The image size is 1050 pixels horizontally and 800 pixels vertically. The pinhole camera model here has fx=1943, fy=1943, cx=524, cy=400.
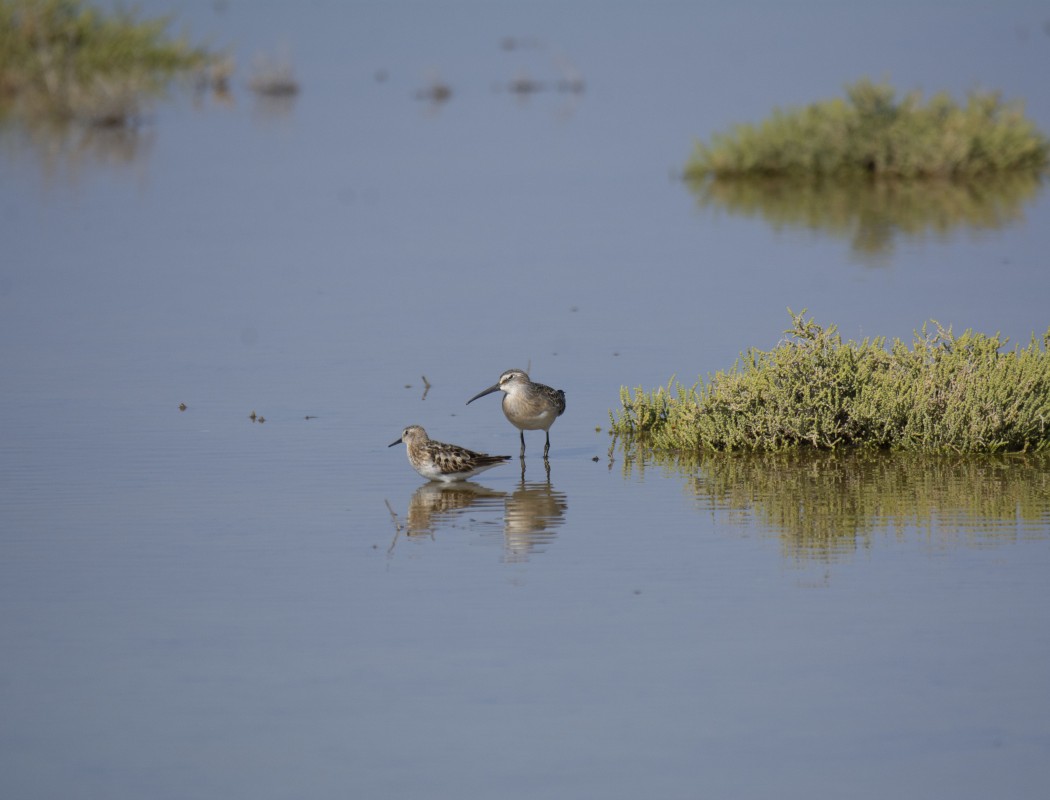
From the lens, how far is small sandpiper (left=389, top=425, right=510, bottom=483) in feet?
44.2

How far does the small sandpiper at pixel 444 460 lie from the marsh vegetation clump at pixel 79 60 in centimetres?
2920

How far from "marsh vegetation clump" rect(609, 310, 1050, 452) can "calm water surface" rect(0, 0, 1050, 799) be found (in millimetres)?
302

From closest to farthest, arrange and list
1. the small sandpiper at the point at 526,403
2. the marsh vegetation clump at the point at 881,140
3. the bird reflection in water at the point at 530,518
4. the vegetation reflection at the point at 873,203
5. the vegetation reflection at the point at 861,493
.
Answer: the bird reflection in water at the point at 530,518
the vegetation reflection at the point at 861,493
the small sandpiper at the point at 526,403
the vegetation reflection at the point at 873,203
the marsh vegetation clump at the point at 881,140

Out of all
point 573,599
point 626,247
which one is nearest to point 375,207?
point 626,247

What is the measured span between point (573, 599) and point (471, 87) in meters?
42.5

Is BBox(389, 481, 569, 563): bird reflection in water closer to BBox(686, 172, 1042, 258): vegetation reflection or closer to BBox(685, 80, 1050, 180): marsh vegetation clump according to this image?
BBox(686, 172, 1042, 258): vegetation reflection

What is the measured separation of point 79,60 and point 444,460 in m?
36.3

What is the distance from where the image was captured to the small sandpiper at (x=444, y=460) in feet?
44.2

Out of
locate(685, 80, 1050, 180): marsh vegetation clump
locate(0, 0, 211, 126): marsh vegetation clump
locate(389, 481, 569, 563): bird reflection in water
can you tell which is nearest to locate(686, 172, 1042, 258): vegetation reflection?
locate(685, 80, 1050, 180): marsh vegetation clump

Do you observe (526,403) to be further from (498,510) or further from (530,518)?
(530,518)

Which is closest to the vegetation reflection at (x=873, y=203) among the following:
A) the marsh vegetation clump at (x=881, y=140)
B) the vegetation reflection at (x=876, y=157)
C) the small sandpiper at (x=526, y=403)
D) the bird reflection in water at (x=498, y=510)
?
the vegetation reflection at (x=876, y=157)

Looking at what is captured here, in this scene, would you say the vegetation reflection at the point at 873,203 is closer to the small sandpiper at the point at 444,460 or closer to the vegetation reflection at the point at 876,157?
the vegetation reflection at the point at 876,157

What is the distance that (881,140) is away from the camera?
31.5 m

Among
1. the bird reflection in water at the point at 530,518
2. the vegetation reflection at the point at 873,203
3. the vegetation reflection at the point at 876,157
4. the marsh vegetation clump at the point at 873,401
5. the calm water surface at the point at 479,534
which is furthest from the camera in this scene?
the vegetation reflection at the point at 876,157
